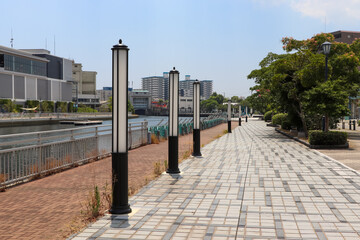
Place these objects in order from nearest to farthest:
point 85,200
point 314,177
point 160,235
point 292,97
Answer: point 160,235, point 85,200, point 314,177, point 292,97

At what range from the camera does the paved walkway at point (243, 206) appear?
5.02 metres

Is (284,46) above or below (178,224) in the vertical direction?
above

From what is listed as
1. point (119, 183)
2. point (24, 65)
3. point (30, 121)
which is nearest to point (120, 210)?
point (119, 183)

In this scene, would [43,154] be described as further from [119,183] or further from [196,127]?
[196,127]

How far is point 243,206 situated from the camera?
21.0ft

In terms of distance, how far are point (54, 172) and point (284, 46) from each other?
22261 millimetres

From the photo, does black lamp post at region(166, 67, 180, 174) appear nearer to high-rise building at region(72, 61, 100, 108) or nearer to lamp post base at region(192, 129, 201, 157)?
lamp post base at region(192, 129, 201, 157)

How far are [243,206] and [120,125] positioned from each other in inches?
100

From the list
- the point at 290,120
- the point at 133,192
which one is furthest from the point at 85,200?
the point at 290,120

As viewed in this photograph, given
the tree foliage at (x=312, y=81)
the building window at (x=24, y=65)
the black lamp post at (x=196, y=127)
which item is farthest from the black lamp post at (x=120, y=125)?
the building window at (x=24, y=65)

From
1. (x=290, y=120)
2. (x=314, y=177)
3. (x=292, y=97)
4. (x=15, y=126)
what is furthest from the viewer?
(x=15, y=126)

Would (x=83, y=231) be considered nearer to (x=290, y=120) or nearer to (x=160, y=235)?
(x=160, y=235)

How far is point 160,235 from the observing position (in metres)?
4.88

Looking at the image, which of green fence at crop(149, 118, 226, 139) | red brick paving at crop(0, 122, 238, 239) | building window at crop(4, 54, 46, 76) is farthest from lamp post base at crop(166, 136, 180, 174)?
building window at crop(4, 54, 46, 76)
